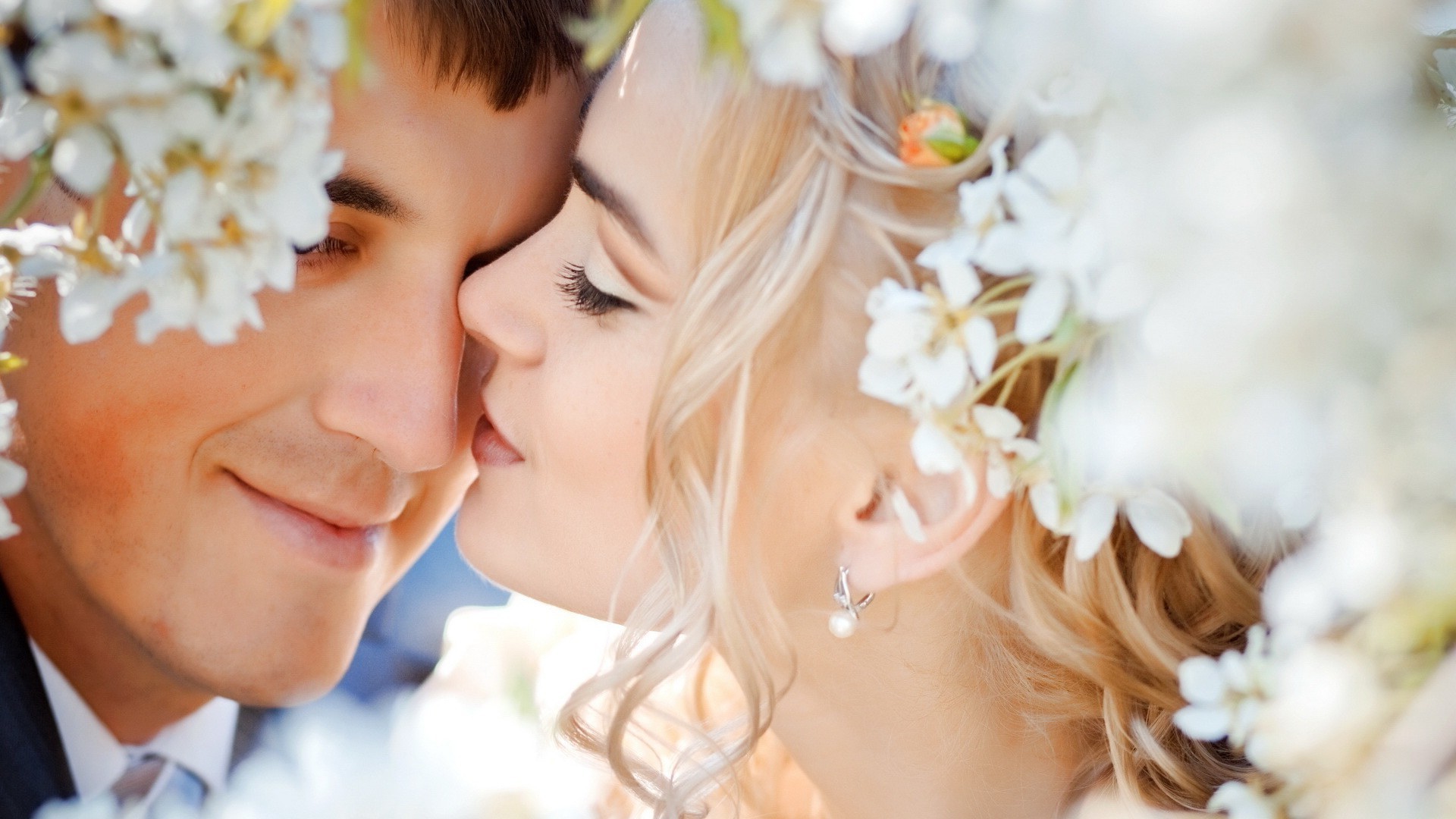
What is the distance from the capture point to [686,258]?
57.8 inches

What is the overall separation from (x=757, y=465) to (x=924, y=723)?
50cm

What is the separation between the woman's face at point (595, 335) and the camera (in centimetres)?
149

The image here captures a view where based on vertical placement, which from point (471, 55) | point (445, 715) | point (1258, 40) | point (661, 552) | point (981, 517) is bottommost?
point (445, 715)

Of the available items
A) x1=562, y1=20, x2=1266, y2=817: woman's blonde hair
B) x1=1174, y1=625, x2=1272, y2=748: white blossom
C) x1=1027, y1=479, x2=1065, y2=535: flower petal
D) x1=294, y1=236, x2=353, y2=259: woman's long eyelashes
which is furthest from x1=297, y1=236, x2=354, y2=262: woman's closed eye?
x1=1174, y1=625, x2=1272, y2=748: white blossom

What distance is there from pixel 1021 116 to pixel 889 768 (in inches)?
40.8

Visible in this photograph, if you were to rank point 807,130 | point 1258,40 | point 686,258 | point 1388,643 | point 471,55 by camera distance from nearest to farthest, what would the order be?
point 1258,40 < point 1388,643 < point 807,130 < point 686,258 < point 471,55

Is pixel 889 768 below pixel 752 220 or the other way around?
below

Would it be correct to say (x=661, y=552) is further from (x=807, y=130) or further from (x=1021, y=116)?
Answer: (x=1021, y=116)

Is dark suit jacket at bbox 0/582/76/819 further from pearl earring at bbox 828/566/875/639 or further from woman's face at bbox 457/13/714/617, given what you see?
pearl earring at bbox 828/566/875/639

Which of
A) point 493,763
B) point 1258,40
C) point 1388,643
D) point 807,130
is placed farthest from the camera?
point 493,763

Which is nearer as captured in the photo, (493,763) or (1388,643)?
(1388,643)

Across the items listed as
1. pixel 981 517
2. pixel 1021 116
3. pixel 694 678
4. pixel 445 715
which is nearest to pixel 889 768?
pixel 981 517

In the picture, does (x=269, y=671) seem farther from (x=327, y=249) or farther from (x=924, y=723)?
(x=924, y=723)

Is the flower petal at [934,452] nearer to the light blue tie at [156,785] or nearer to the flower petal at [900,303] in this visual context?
the flower petal at [900,303]
